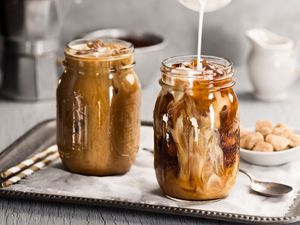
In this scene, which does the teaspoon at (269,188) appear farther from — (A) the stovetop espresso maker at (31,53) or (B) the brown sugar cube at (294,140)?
(A) the stovetop espresso maker at (31,53)

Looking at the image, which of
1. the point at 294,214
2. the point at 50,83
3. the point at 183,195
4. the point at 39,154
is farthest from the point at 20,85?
the point at 294,214

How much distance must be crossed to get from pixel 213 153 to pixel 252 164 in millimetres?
229

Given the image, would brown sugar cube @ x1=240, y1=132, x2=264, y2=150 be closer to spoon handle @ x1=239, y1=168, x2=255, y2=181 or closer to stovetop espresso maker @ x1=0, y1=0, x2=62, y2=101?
spoon handle @ x1=239, y1=168, x2=255, y2=181

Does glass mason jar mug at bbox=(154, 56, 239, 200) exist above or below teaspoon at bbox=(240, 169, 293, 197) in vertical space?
above

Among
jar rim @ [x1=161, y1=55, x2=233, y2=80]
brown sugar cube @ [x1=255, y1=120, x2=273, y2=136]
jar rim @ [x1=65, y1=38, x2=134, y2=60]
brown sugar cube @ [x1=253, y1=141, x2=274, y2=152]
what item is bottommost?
brown sugar cube @ [x1=253, y1=141, x2=274, y2=152]

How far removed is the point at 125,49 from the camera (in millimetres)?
1363

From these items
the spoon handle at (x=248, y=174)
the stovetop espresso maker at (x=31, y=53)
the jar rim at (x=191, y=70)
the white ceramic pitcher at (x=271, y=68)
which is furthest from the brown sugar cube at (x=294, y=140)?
the stovetop espresso maker at (x=31, y=53)

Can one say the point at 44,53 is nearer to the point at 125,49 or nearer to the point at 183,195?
the point at 125,49

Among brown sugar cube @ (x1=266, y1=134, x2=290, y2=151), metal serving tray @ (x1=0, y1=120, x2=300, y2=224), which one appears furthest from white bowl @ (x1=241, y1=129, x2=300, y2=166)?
metal serving tray @ (x1=0, y1=120, x2=300, y2=224)

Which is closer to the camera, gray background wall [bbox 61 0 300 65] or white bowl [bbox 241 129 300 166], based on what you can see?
white bowl [bbox 241 129 300 166]

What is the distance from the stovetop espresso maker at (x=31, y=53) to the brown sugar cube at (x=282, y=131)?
74 cm

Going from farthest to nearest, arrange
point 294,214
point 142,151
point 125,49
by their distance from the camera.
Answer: point 142,151 < point 125,49 < point 294,214

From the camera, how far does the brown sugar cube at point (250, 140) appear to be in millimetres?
1448

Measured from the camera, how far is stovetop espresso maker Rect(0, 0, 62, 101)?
6.51 feet
